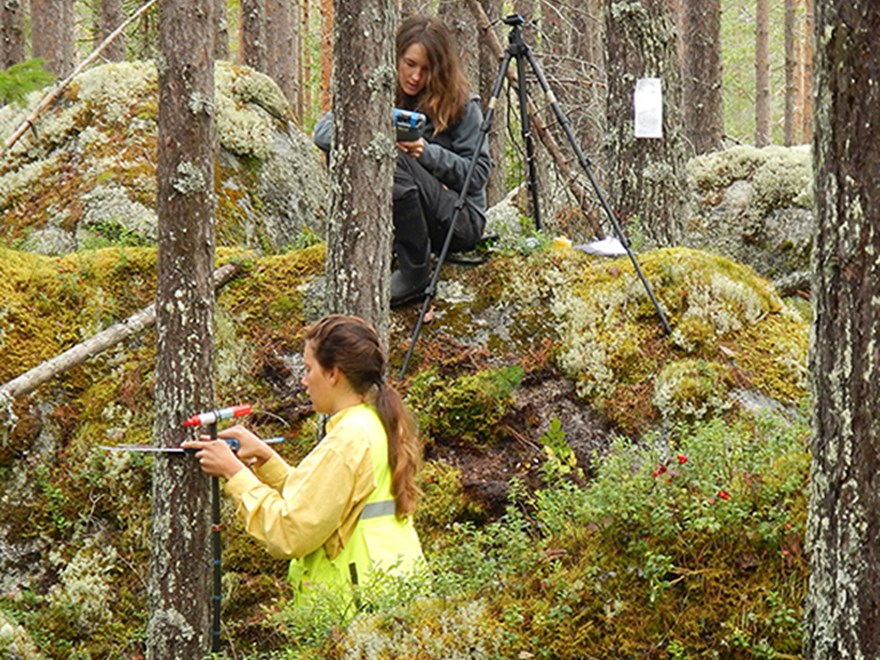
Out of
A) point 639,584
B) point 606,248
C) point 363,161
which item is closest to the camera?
point 639,584

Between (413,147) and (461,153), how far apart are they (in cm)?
55

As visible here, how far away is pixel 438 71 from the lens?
6.53m

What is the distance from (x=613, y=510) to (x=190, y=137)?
2.43 m

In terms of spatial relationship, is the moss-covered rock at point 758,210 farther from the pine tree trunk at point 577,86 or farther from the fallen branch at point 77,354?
the fallen branch at point 77,354

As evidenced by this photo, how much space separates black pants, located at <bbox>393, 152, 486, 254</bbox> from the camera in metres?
6.43

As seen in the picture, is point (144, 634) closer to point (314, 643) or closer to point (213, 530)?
point (213, 530)

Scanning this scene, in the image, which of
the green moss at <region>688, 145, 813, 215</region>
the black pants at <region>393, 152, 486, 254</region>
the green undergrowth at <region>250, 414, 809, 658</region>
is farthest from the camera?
the green moss at <region>688, 145, 813, 215</region>

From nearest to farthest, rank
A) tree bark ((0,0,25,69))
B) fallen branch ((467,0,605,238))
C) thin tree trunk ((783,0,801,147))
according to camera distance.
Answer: fallen branch ((467,0,605,238))
tree bark ((0,0,25,69))
thin tree trunk ((783,0,801,147))

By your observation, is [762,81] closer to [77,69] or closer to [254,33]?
[254,33]

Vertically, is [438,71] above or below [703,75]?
below

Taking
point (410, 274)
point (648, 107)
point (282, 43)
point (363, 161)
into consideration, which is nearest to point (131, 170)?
point (410, 274)

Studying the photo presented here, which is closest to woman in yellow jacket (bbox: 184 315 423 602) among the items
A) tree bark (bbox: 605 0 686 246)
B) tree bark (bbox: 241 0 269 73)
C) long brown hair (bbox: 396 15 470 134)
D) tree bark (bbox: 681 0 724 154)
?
long brown hair (bbox: 396 15 470 134)

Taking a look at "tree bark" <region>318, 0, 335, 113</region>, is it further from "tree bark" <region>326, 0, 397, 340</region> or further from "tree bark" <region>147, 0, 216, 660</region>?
"tree bark" <region>147, 0, 216, 660</region>

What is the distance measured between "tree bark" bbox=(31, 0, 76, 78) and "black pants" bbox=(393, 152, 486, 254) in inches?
301
